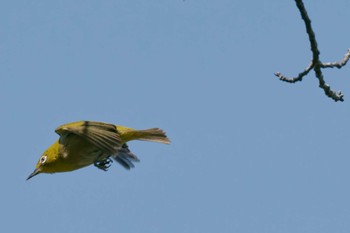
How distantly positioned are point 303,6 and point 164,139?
4986 millimetres

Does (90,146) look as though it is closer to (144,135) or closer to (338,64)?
(144,135)

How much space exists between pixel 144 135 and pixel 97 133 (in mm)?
820

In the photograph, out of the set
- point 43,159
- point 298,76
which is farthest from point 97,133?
point 298,76

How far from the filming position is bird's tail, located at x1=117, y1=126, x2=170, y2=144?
29.6 feet

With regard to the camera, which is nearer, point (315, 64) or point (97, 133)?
point (315, 64)

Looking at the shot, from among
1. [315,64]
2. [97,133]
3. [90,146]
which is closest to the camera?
[315,64]

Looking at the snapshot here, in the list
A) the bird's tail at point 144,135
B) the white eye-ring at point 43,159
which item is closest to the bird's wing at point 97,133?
the bird's tail at point 144,135

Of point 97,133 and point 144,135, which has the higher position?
point 144,135

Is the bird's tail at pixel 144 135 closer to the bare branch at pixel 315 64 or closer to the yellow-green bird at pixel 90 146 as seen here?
the yellow-green bird at pixel 90 146

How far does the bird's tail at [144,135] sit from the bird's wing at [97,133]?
188mm

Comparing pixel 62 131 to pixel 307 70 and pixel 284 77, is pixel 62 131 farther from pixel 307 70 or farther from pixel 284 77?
pixel 307 70

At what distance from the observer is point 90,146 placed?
8930 mm

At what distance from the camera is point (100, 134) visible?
27.9ft

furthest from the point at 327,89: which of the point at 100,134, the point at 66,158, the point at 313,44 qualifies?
the point at 66,158
